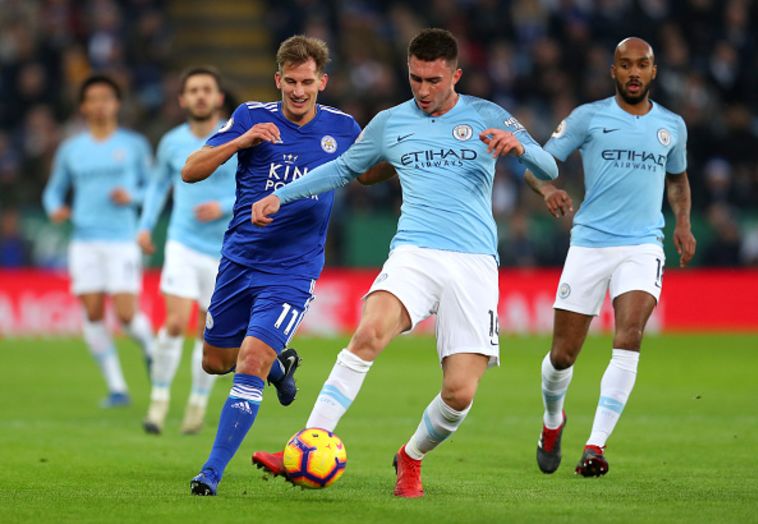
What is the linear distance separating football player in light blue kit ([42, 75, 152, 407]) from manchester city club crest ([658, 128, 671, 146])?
6.16 m

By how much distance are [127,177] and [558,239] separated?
984 centimetres

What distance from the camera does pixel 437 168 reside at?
25.7 feet

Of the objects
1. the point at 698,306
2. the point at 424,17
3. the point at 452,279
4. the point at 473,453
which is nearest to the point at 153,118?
the point at 424,17

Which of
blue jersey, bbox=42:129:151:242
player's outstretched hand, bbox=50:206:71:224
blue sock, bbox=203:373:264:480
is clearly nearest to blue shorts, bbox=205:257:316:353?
blue sock, bbox=203:373:264:480

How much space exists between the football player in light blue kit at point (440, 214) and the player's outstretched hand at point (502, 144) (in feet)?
0.24

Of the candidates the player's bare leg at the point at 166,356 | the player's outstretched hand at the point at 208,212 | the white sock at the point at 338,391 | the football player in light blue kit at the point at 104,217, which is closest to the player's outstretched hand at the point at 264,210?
the white sock at the point at 338,391

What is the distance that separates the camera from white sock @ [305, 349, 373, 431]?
295 inches

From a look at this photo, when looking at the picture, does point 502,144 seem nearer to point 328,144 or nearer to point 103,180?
point 328,144

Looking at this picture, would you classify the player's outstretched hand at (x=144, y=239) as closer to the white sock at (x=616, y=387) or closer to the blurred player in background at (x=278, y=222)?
the blurred player in background at (x=278, y=222)

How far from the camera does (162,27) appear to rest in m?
26.0

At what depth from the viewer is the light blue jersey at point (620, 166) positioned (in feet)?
30.6

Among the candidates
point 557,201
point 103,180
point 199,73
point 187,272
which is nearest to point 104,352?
point 103,180

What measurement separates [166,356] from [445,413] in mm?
4507

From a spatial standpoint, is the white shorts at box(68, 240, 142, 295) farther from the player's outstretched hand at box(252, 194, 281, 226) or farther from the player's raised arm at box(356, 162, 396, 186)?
the player's outstretched hand at box(252, 194, 281, 226)
